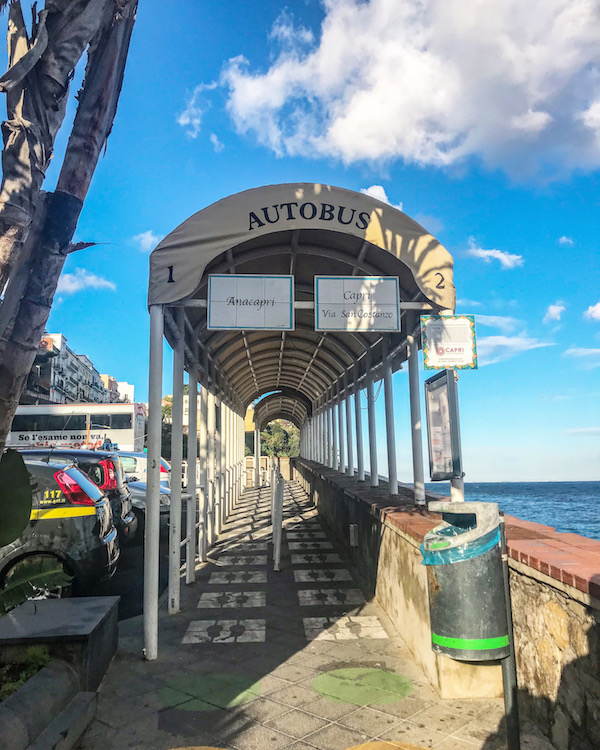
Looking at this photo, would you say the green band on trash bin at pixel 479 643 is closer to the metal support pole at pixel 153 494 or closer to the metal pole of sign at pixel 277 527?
the metal support pole at pixel 153 494

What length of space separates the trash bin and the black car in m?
6.88

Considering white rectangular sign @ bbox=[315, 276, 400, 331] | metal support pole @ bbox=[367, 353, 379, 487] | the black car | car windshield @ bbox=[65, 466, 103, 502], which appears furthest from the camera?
metal support pole @ bbox=[367, 353, 379, 487]

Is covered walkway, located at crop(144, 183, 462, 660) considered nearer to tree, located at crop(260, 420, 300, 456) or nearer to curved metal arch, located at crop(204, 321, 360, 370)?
curved metal arch, located at crop(204, 321, 360, 370)

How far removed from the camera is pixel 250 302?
5.74m

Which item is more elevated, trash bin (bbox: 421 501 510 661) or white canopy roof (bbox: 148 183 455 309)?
white canopy roof (bbox: 148 183 455 309)

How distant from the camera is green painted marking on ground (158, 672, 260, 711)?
3949mm

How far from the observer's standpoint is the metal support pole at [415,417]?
22.7 feet

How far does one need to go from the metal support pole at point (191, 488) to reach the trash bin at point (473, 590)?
4.83 meters

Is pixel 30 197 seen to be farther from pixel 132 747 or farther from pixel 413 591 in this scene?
pixel 413 591

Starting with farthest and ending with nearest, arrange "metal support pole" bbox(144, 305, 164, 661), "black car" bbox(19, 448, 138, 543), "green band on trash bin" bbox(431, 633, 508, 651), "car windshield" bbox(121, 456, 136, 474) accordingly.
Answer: "car windshield" bbox(121, 456, 136, 474) → "black car" bbox(19, 448, 138, 543) → "metal support pole" bbox(144, 305, 164, 661) → "green band on trash bin" bbox(431, 633, 508, 651)

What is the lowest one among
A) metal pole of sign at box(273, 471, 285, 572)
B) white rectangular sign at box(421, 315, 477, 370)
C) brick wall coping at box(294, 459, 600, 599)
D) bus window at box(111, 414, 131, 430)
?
metal pole of sign at box(273, 471, 285, 572)

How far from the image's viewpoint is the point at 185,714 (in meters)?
3.79

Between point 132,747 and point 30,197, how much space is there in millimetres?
4388

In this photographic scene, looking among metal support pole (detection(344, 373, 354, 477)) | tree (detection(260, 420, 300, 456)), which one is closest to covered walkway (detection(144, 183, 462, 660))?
metal support pole (detection(344, 373, 354, 477))
